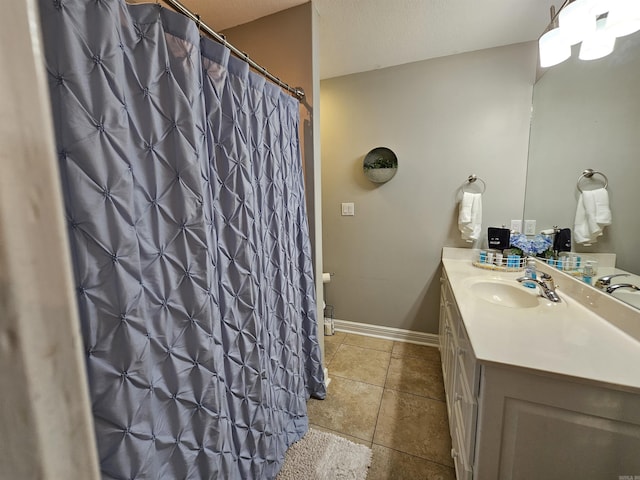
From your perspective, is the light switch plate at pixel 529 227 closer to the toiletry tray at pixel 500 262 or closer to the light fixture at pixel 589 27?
the toiletry tray at pixel 500 262

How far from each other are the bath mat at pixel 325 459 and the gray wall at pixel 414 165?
3.83 ft

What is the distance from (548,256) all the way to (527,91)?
3.83 ft

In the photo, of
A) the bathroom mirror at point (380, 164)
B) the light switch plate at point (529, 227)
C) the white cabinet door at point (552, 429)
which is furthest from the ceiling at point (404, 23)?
the white cabinet door at point (552, 429)

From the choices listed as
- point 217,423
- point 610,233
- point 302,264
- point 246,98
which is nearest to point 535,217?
point 610,233

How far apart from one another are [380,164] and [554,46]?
1148 millimetres

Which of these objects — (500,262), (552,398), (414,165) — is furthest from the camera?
(414,165)

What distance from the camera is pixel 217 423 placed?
0.85 m

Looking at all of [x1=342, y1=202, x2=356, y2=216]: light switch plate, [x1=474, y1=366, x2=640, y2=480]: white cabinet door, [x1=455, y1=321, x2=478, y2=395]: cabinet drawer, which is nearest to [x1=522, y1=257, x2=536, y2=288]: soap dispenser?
[x1=455, y1=321, x2=478, y2=395]: cabinet drawer

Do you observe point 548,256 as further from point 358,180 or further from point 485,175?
point 358,180

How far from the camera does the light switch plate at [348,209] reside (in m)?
2.32

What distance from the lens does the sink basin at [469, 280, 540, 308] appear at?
1.33 m

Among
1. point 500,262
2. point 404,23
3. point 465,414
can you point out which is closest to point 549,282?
point 500,262

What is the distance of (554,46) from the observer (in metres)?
1.35

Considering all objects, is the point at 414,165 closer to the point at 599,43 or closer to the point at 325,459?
the point at 599,43
